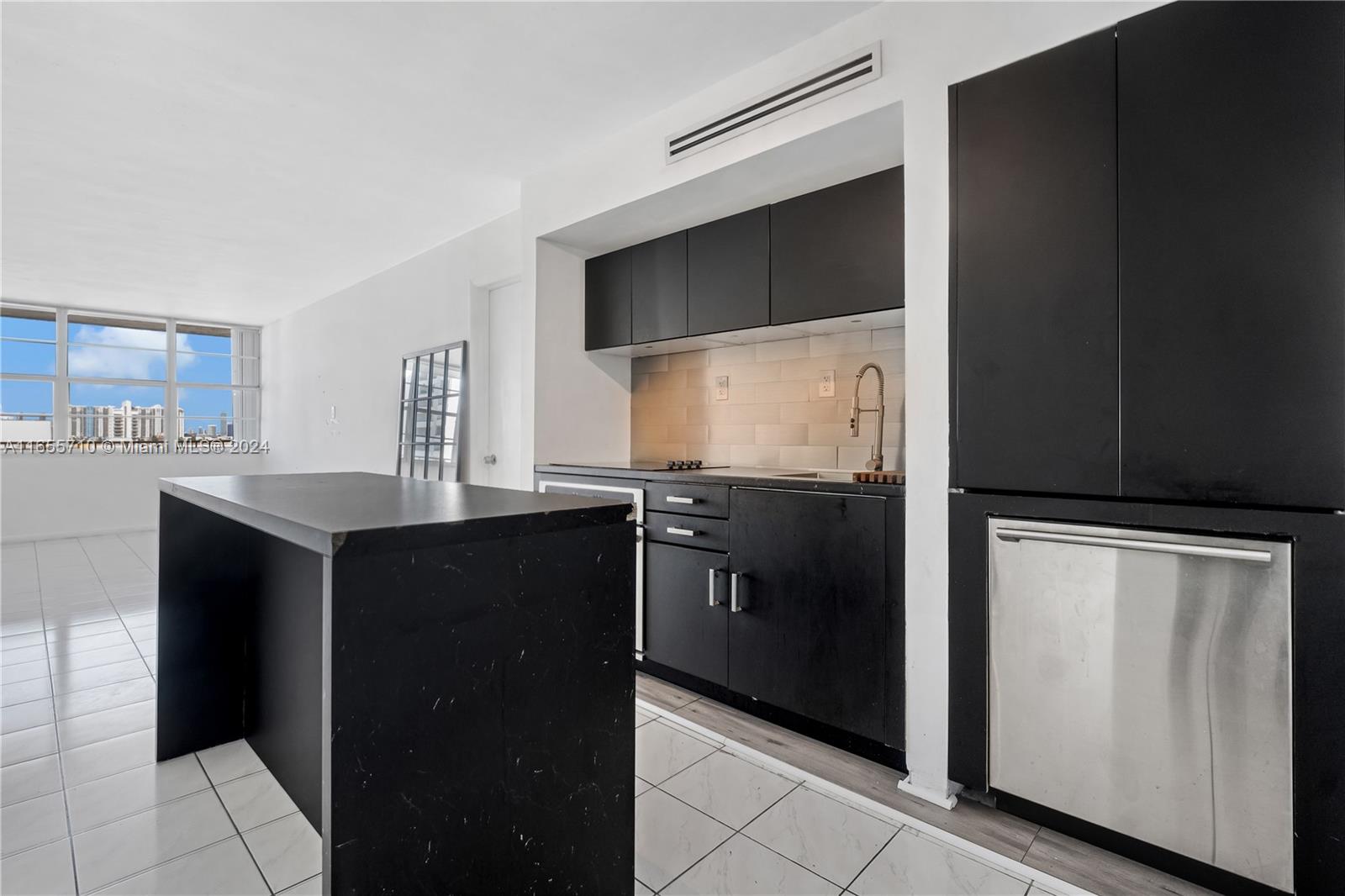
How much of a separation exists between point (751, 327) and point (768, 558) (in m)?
1.11

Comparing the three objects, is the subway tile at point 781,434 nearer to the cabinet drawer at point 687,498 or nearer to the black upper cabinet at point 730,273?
the black upper cabinet at point 730,273

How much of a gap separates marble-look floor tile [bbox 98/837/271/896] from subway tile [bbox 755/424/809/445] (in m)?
2.61

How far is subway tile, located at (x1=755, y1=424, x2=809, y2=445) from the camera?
3256mm

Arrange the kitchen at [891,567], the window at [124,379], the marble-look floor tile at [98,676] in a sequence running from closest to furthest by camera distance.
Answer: the kitchen at [891,567]
the marble-look floor tile at [98,676]
the window at [124,379]

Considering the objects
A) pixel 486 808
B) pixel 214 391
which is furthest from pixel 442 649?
pixel 214 391

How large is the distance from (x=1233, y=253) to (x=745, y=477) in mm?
1652

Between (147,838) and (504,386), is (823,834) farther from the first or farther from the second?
(504,386)

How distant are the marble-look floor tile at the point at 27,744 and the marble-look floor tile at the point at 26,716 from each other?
47 millimetres

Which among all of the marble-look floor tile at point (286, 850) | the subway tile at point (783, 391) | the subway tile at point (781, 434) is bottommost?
the marble-look floor tile at point (286, 850)

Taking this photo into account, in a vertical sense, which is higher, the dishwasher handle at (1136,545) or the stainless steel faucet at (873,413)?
the stainless steel faucet at (873,413)

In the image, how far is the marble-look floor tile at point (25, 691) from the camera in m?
2.90

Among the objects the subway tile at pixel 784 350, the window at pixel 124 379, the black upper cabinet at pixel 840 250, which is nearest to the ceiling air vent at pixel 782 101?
the black upper cabinet at pixel 840 250

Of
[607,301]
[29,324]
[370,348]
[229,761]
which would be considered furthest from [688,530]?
[29,324]

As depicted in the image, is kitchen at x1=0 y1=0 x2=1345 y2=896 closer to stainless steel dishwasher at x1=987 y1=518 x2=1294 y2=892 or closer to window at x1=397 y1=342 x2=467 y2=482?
stainless steel dishwasher at x1=987 y1=518 x2=1294 y2=892
